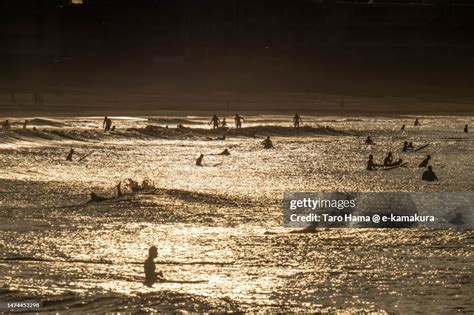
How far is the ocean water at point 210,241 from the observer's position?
18.8m

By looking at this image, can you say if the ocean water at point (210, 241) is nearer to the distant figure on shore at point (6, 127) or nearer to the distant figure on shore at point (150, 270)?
the distant figure on shore at point (150, 270)

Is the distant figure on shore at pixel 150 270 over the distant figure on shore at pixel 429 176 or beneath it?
beneath

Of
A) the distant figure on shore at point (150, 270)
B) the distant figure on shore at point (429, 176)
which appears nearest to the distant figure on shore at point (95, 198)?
the distant figure on shore at point (150, 270)

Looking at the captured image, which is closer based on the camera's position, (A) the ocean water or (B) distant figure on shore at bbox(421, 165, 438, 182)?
(A) the ocean water

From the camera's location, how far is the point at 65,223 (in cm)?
2595

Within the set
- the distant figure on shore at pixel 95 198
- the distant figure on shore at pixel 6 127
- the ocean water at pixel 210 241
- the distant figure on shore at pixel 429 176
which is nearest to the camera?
the ocean water at pixel 210 241

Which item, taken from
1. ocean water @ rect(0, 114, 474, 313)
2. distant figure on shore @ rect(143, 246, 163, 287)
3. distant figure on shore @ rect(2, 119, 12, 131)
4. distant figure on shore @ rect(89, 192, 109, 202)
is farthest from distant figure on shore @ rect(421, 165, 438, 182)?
distant figure on shore @ rect(2, 119, 12, 131)

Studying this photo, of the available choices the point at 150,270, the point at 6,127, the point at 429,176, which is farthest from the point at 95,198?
the point at 6,127

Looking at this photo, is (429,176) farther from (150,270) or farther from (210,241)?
(150,270)

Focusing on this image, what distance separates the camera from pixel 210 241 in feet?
79.4

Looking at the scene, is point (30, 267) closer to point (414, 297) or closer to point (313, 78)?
point (414, 297)

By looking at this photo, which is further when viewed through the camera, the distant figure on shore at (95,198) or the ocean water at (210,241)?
the distant figure on shore at (95,198)

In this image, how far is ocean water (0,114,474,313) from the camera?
18766 millimetres

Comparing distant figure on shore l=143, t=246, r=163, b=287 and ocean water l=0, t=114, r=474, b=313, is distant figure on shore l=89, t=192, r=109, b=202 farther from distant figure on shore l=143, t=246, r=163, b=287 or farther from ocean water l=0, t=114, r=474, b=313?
distant figure on shore l=143, t=246, r=163, b=287
